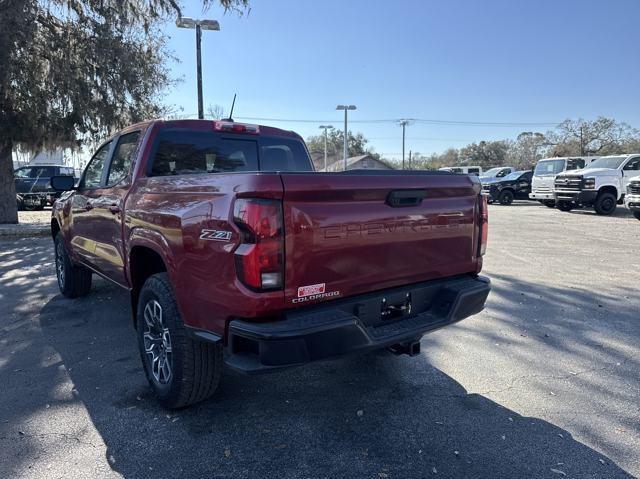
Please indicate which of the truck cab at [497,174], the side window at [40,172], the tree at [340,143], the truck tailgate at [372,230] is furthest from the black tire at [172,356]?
the tree at [340,143]

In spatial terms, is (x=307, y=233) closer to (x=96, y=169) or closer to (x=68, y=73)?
(x=96, y=169)

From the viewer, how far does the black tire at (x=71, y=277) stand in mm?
5789

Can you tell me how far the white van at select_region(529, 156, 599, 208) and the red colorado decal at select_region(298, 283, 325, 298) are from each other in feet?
62.8

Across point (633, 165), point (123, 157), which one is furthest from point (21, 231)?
point (633, 165)

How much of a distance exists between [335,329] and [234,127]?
7.93 ft

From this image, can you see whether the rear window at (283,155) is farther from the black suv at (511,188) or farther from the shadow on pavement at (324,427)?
the black suv at (511,188)

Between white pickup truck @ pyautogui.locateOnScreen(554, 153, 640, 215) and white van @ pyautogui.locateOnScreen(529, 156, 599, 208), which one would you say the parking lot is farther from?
white van @ pyautogui.locateOnScreen(529, 156, 599, 208)

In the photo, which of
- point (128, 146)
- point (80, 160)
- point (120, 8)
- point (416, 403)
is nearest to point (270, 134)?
point (128, 146)

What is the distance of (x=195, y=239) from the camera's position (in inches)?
103

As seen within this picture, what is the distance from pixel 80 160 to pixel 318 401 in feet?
47.5

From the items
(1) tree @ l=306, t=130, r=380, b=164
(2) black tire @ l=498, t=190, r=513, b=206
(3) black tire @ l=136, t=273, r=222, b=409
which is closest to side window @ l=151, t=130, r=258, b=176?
(3) black tire @ l=136, t=273, r=222, b=409

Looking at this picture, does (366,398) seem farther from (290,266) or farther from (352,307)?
(290,266)

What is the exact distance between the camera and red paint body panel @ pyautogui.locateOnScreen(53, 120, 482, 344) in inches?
93.9

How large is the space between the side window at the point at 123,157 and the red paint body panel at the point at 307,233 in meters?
0.49
